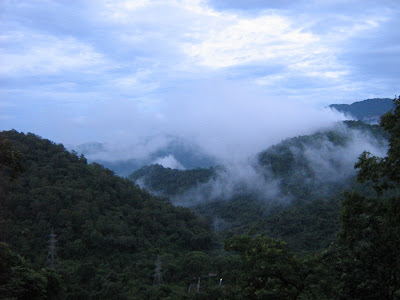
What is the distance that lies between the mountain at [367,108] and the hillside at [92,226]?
63.5 meters

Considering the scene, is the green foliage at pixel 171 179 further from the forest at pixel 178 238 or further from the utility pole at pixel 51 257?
the utility pole at pixel 51 257

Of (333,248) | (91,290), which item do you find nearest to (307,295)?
(333,248)

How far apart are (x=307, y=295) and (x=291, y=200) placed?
126ft

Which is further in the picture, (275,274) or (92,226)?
(92,226)

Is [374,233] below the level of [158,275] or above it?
above

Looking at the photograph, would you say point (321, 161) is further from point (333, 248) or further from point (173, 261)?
point (333, 248)

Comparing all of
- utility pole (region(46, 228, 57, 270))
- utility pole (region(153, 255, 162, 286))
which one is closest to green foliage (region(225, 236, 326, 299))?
utility pole (region(153, 255, 162, 286))

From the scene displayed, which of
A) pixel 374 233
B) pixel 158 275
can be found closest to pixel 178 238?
pixel 158 275

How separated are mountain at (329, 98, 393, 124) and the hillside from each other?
63490 mm

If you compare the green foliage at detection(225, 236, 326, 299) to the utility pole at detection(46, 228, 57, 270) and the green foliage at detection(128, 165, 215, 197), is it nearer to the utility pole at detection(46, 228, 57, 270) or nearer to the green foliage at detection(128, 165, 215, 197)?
the utility pole at detection(46, 228, 57, 270)

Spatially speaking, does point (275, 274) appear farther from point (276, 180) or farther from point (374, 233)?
point (276, 180)

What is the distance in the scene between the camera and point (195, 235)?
93.0 feet

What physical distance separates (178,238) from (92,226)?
22.3 ft

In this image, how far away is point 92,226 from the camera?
24.1 m
